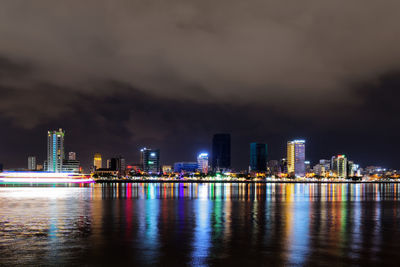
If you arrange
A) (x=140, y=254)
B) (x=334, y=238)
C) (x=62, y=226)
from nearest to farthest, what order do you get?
1. (x=140, y=254)
2. (x=334, y=238)
3. (x=62, y=226)

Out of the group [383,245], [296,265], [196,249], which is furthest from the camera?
[383,245]

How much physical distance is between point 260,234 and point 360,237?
6.84 meters

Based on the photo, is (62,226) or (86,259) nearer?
(86,259)

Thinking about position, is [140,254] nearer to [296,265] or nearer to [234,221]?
[296,265]

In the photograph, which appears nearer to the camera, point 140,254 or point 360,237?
point 140,254

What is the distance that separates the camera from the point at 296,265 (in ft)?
66.1

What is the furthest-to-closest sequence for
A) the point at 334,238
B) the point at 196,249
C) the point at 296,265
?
1. the point at 334,238
2. the point at 196,249
3. the point at 296,265

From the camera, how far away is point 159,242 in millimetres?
26938

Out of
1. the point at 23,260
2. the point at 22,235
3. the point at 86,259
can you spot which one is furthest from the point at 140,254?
the point at 22,235

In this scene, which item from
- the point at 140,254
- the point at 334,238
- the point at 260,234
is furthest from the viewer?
the point at 260,234

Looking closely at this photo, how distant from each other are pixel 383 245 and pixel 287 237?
6.10 meters

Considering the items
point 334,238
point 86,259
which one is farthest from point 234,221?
point 86,259

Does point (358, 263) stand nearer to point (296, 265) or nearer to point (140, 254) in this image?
point (296, 265)

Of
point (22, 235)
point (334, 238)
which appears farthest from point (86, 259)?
point (334, 238)
